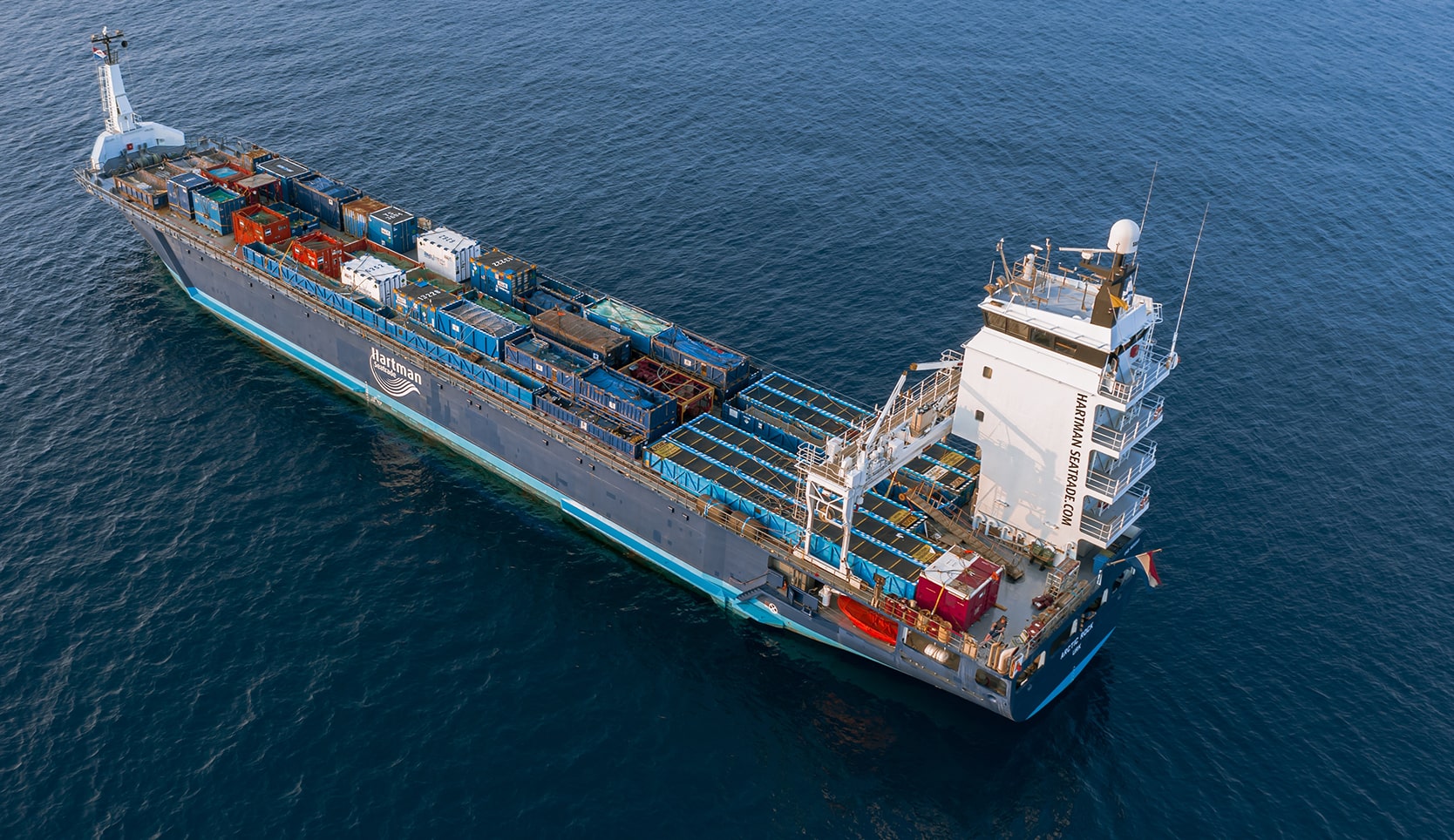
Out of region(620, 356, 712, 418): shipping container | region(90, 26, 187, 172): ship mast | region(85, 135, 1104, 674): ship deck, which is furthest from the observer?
region(90, 26, 187, 172): ship mast

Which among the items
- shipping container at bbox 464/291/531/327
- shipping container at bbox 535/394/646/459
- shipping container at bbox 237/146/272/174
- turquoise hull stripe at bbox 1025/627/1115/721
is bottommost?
turquoise hull stripe at bbox 1025/627/1115/721

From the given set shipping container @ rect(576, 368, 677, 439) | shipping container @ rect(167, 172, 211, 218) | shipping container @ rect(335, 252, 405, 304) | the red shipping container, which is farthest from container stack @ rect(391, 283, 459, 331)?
the red shipping container

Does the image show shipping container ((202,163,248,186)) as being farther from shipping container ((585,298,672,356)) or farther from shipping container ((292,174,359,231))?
shipping container ((585,298,672,356))

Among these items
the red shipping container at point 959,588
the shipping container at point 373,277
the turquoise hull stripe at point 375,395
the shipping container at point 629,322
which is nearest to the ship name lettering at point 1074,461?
the red shipping container at point 959,588

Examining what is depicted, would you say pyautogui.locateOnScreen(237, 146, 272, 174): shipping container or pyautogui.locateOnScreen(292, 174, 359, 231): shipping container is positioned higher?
pyautogui.locateOnScreen(237, 146, 272, 174): shipping container

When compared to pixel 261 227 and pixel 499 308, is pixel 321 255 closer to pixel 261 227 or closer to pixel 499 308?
pixel 261 227

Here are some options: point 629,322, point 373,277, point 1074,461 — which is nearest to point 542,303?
point 629,322
